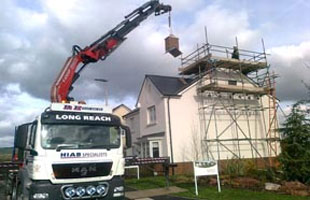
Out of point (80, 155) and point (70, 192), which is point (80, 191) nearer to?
point (70, 192)

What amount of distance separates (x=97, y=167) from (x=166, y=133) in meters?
17.0

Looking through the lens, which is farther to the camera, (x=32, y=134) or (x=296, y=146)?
(x=296, y=146)

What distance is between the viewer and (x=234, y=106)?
96.4 ft

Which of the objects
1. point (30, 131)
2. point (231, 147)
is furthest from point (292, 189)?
point (231, 147)

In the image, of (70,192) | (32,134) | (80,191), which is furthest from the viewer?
(32,134)

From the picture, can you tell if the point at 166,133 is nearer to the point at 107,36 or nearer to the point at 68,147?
the point at 107,36

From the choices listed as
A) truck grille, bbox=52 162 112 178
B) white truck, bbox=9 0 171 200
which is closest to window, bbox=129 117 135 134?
white truck, bbox=9 0 171 200

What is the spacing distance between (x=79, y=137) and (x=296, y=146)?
10.8m

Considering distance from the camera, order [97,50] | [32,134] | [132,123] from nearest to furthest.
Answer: [32,134], [97,50], [132,123]

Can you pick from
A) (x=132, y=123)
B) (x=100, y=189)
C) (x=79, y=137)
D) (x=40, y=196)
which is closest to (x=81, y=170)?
(x=100, y=189)

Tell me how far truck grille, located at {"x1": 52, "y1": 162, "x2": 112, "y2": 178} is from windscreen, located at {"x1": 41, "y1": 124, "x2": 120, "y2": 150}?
0.49 m

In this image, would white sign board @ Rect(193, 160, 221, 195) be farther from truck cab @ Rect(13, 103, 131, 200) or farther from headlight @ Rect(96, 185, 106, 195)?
headlight @ Rect(96, 185, 106, 195)

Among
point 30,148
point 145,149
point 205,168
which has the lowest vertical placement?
point 205,168

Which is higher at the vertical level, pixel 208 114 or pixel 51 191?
pixel 208 114
